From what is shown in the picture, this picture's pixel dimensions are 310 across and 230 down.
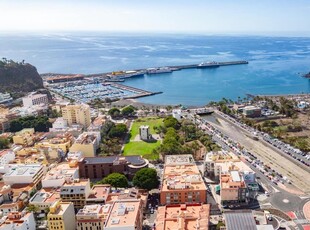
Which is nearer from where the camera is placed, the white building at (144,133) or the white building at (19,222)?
the white building at (19,222)

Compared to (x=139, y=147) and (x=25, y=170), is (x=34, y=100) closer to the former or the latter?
(x=139, y=147)

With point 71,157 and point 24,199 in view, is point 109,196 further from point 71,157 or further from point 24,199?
point 71,157

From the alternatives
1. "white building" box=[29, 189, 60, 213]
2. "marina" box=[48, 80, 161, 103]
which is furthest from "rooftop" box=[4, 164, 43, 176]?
"marina" box=[48, 80, 161, 103]

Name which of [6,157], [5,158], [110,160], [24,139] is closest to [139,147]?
[110,160]

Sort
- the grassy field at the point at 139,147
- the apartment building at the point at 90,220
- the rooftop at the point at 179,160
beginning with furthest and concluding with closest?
the grassy field at the point at 139,147 → the rooftop at the point at 179,160 → the apartment building at the point at 90,220

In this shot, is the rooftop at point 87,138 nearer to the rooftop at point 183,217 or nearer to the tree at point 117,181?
the tree at point 117,181

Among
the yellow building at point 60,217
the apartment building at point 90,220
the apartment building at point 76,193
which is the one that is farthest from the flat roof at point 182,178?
the yellow building at point 60,217

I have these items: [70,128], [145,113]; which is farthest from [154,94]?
[70,128]
